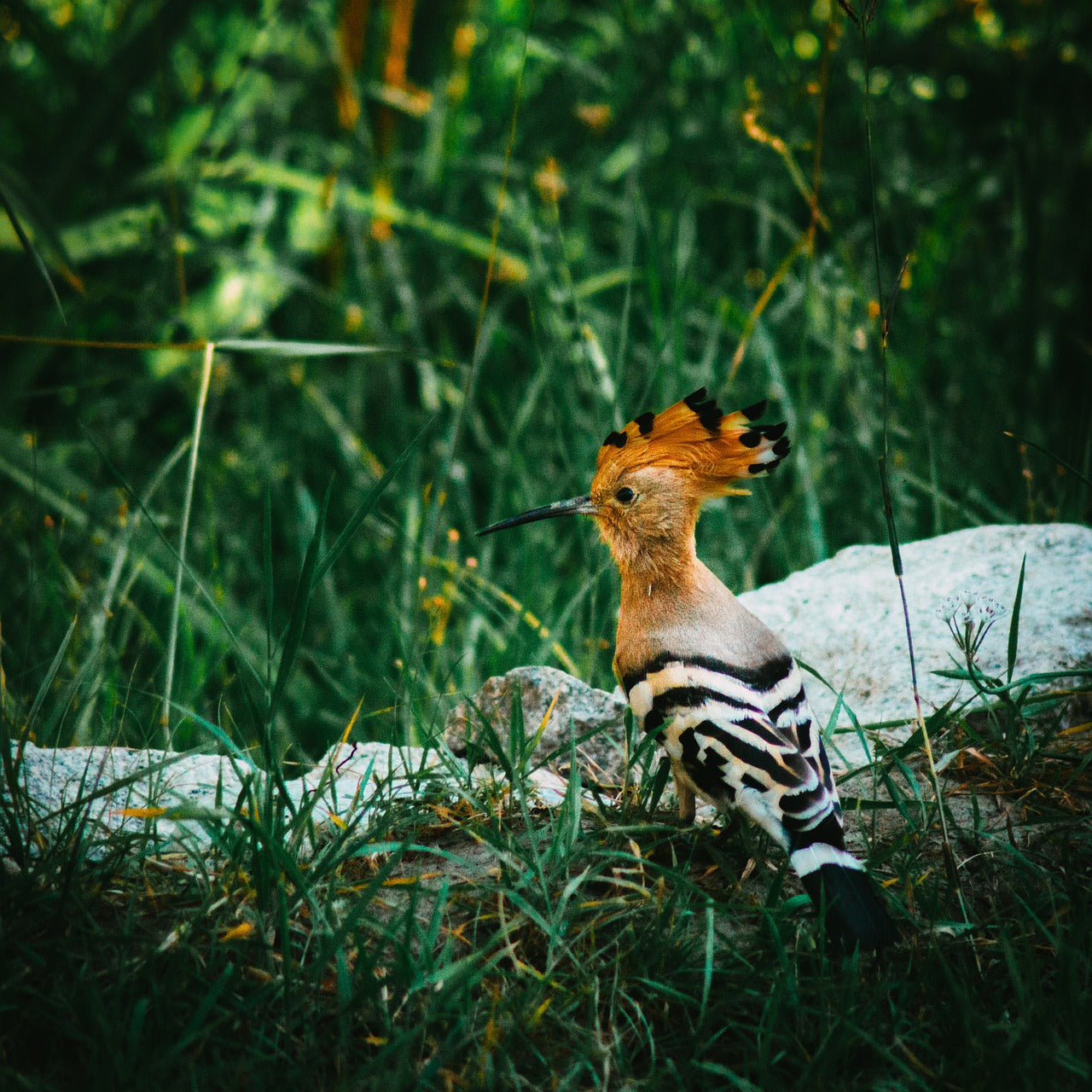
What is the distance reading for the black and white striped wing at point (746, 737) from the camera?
1.53m

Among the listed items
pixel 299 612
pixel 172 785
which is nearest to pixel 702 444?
pixel 299 612

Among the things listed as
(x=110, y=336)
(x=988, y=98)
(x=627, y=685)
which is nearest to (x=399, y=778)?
(x=627, y=685)

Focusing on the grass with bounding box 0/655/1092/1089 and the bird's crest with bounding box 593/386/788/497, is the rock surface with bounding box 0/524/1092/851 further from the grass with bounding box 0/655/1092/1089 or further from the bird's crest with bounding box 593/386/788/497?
the bird's crest with bounding box 593/386/788/497

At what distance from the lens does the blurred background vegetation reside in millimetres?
2760

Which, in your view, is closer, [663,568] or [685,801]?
[685,801]

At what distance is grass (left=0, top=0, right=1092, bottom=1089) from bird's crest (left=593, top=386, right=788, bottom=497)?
39cm

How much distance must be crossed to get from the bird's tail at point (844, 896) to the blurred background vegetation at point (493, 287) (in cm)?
96

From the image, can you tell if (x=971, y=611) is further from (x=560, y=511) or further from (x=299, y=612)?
(x=299, y=612)

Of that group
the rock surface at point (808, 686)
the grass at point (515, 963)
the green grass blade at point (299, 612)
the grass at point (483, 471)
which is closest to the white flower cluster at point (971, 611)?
the rock surface at point (808, 686)

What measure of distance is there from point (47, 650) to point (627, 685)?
1.42 m

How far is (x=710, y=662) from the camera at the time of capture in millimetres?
1706

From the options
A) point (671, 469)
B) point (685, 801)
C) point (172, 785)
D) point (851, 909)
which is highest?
point (671, 469)

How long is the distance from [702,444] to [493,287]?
2253 millimetres

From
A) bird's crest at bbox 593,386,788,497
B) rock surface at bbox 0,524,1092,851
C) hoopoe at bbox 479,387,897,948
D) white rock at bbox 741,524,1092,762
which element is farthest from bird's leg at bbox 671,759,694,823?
Result: bird's crest at bbox 593,386,788,497
